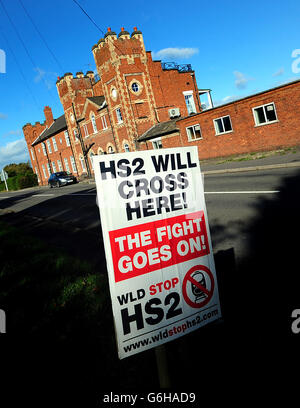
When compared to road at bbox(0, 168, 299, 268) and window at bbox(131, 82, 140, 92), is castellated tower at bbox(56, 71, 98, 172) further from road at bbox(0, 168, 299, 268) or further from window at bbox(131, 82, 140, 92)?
→ road at bbox(0, 168, 299, 268)

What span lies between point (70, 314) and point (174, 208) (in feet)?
7.86

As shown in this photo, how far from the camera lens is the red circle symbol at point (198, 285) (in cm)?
212

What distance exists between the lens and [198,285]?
2174mm

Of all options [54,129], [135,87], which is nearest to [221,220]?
[135,87]

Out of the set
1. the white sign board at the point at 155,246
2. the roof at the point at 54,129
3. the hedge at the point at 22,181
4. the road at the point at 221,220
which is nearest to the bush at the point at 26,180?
the hedge at the point at 22,181

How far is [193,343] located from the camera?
9.27 feet

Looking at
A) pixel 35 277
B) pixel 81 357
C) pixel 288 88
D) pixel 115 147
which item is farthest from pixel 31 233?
pixel 115 147

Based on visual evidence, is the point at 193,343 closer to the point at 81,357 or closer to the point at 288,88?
the point at 81,357

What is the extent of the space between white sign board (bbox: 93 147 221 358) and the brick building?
18.0 m

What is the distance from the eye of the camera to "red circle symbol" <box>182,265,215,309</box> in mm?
2123

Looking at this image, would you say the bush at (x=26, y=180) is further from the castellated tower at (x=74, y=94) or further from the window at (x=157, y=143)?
the window at (x=157, y=143)

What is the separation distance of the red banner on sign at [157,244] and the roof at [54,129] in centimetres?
4431

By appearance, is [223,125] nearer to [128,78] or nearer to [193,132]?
[193,132]
